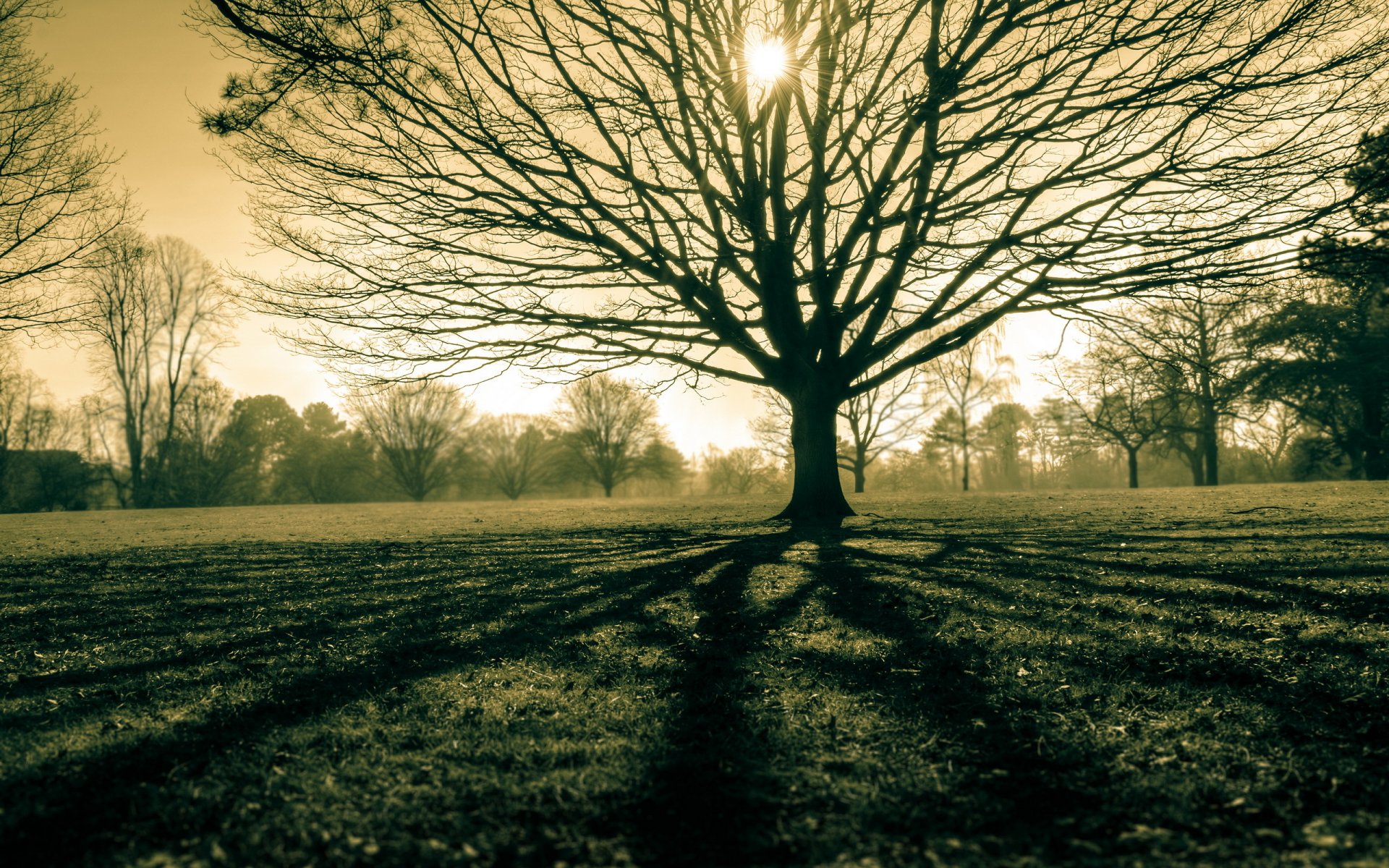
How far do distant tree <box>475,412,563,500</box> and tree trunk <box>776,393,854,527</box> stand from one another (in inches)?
1919

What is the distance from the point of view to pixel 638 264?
1053cm

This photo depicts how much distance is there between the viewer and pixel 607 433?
52.7 m

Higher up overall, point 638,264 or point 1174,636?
point 638,264

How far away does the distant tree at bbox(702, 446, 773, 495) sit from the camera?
58.5 metres

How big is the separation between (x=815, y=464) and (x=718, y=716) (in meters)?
9.72

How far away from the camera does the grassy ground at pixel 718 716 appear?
210cm

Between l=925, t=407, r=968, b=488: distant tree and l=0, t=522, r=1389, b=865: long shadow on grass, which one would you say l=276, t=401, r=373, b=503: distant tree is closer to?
l=925, t=407, r=968, b=488: distant tree

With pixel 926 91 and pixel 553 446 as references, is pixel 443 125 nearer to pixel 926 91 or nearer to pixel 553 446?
pixel 926 91

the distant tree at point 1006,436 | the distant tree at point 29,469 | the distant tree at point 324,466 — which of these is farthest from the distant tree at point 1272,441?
the distant tree at point 29,469

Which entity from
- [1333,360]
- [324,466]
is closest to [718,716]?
[1333,360]

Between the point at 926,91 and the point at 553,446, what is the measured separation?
53516mm

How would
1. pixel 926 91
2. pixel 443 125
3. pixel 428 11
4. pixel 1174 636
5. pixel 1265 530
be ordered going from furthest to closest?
1. pixel 443 125
2. pixel 1265 530
3. pixel 428 11
4. pixel 926 91
5. pixel 1174 636

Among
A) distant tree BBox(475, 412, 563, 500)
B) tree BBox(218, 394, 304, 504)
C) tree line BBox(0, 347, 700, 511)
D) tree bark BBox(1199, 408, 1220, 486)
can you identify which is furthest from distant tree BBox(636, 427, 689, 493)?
tree bark BBox(1199, 408, 1220, 486)

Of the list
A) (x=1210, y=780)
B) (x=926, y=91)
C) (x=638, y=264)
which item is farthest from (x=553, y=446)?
(x=1210, y=780)
